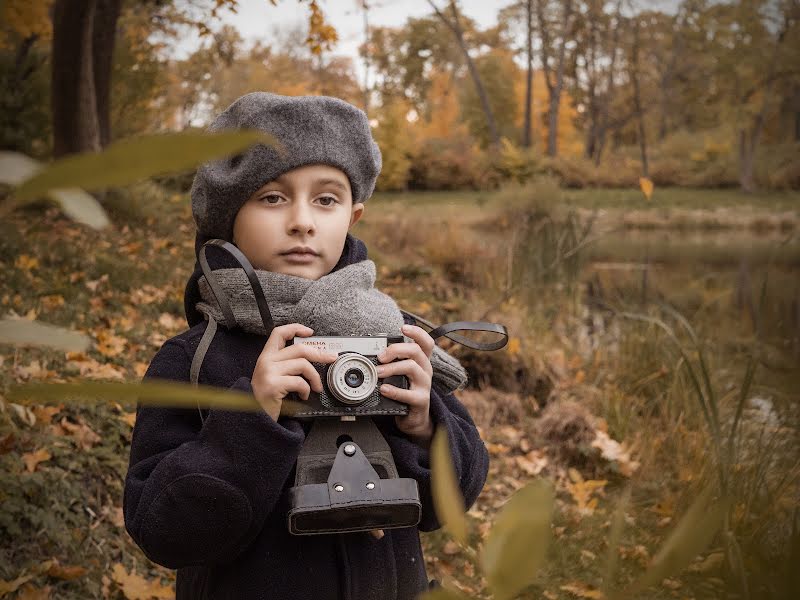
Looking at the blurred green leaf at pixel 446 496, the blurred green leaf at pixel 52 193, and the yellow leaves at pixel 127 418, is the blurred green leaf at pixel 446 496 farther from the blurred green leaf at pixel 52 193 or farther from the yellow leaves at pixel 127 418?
the yellow leaves at pixel 127 418

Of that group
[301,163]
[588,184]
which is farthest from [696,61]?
[301,163]

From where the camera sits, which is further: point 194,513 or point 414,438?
point 414,438

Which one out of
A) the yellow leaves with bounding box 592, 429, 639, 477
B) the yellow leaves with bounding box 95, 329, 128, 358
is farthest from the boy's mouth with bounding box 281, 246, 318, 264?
the yellow leaves with bounding box 592, 429, 639, 477

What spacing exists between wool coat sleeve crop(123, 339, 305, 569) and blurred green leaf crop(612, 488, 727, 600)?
1008 millimetres

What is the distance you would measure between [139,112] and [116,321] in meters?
7.19

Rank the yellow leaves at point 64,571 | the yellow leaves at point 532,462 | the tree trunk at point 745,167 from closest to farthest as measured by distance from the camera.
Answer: the yellow leaves at point 64,571 → the yellow leaves at point 532,462 → the tree trunk at point 745,167

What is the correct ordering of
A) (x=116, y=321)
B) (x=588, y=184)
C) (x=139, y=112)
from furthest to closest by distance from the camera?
1. (x=588, y=184)
2. (x=139, y=112)
3. (x=116, y=321)

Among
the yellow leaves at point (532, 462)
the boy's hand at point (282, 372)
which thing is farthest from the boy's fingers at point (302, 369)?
the yellow leaves at point (532, 462)

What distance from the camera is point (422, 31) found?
3022 centimetres

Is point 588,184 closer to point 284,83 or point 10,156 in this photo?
point 284,83

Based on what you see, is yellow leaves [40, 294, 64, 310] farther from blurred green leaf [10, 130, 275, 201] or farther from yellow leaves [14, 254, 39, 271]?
blurred green leaf [10, 130, 275, 201]

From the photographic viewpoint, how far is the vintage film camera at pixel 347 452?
1.20 metres

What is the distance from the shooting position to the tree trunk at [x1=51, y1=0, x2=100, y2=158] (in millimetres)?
6500

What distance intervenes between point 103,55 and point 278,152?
770cm
